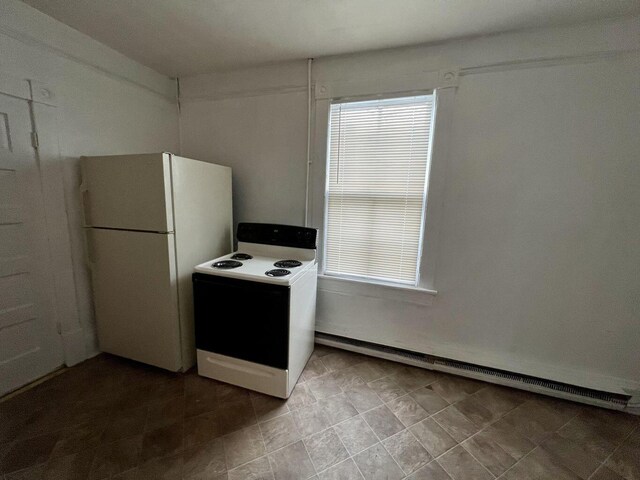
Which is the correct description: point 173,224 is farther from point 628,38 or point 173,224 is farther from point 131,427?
point 628,38

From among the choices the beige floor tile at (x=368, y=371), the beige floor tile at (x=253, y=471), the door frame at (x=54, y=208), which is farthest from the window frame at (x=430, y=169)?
the door frame at (x=54, y=208)

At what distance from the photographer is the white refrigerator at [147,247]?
1634 mm

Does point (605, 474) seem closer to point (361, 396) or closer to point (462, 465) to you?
point (462, 465)

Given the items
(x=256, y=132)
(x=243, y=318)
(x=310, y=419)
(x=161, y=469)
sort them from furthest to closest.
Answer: (x=256, y=132)
(x=243, y=318)
(x=310, y=419)
(x=161, y=469)

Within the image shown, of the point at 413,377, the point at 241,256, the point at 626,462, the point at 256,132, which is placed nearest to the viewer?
the point at 626,462

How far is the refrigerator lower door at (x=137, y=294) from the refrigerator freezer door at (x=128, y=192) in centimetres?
8

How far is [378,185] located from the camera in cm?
199

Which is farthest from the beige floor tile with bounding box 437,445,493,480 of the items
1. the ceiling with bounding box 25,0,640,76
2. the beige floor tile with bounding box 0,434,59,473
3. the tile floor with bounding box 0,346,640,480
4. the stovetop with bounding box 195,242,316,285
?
the ceiling with bounding box 25,0,640,76

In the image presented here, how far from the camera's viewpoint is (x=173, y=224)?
1661mm

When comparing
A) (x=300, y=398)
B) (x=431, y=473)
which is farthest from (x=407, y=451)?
(x=300, y=398)

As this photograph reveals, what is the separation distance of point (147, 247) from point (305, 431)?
1537 millimetres

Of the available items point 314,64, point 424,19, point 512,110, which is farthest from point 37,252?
point 512,110

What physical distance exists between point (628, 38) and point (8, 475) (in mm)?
3937

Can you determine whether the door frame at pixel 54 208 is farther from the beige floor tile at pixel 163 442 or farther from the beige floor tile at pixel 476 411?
the beige floor tile at pixel 476 411
